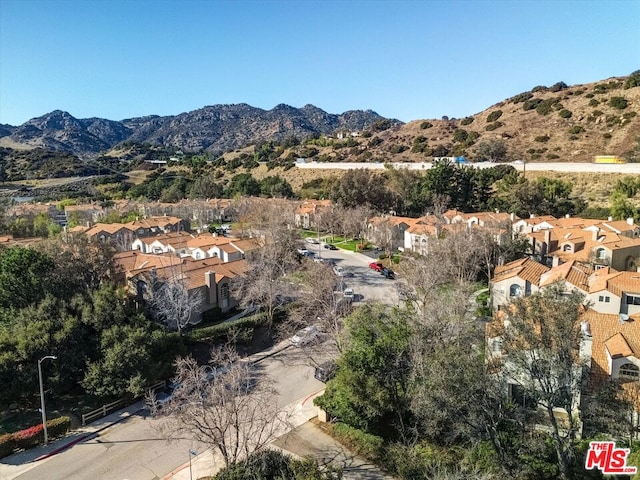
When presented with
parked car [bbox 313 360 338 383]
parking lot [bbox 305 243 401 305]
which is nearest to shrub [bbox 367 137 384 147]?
parking lot [bbox 305 243 401 305]

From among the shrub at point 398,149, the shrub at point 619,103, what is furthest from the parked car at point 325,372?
the shrub at point 398,149

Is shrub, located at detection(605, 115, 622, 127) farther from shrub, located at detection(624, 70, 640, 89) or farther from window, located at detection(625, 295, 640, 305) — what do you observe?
window, located at detection(625, 295, 640, 305)

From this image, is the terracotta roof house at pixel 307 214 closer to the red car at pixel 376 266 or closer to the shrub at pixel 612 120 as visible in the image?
the red car at pixel 376 266

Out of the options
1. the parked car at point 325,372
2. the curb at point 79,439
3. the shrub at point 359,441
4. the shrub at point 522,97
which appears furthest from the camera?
the shrub at point 522,97

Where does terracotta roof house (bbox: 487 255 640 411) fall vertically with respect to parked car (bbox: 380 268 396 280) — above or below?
above

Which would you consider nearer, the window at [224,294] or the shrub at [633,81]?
the window at [224,294]

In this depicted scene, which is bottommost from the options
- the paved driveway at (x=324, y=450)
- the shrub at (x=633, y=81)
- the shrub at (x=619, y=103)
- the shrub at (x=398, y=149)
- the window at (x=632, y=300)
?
the paved driveway at (x=324, y=450)
